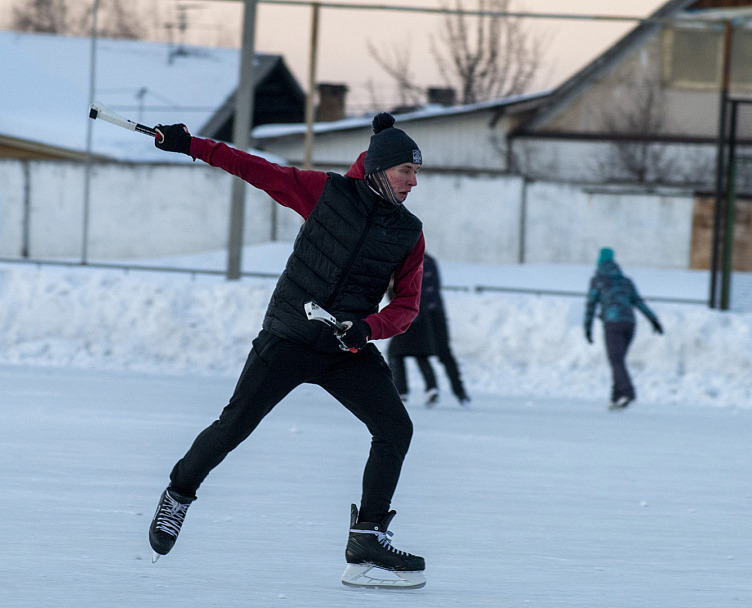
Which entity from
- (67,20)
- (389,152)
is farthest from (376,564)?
(67,20)

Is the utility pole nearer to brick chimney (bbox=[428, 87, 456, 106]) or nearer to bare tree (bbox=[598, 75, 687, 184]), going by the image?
brick chimney (bbox=[428, 87, 456, 106])

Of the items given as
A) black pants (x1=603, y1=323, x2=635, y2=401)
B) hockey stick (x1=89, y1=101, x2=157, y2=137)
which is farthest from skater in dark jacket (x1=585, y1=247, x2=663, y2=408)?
hockey stick (x1=89, y1=101, x2=157, y2=137)

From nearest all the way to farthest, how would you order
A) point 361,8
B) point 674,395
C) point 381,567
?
point 381,567
point 674,395
point 361,8

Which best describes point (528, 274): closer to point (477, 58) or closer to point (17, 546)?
point (477, 58)

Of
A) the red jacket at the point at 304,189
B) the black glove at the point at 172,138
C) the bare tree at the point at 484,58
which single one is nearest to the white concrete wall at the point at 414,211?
the bare tree at the point at 484,58

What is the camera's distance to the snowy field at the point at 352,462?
3.72m

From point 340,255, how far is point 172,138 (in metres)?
0.67

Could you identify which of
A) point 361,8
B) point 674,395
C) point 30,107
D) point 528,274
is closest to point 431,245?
point 528,274

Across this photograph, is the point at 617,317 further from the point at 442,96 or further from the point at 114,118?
the point at 442,96

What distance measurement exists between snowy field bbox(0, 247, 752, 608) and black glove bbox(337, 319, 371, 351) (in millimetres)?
831

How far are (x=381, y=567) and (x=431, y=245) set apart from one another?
13.8m

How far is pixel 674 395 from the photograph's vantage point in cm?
1043

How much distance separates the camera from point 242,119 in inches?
465

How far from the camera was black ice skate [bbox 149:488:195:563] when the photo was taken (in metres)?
3.58
